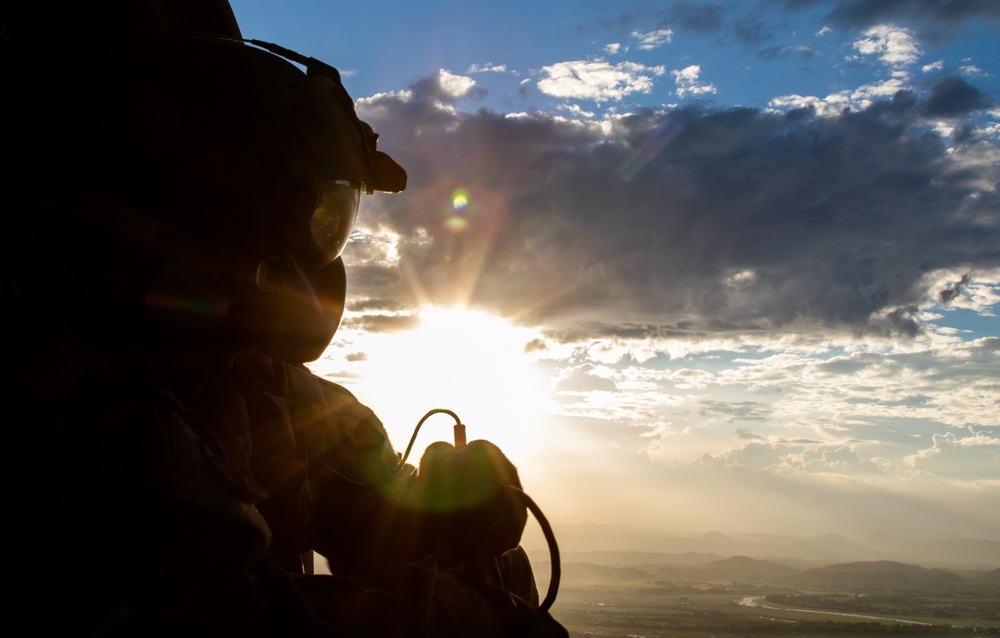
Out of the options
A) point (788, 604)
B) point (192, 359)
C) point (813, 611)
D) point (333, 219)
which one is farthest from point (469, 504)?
point (788, 604)

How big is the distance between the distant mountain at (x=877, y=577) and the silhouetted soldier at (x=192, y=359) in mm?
173568

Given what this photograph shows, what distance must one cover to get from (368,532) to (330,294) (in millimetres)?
1059

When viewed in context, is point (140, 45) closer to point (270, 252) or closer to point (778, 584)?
point (270, 252)

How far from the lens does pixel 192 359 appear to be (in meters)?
1.96

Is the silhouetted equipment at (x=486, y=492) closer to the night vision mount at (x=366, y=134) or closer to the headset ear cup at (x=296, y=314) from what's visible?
the headset ear cup at (x=296, y=314)

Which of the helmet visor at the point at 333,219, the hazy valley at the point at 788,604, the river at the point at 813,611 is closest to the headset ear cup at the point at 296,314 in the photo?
the helmet visor at the point at 333,219

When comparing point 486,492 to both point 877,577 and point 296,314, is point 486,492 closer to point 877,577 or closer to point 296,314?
point 296,314

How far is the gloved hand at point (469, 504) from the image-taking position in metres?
2.37

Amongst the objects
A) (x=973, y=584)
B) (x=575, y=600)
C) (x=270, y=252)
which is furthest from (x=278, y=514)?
(x=973, y=584)

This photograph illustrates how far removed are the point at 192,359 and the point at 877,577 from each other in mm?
197466

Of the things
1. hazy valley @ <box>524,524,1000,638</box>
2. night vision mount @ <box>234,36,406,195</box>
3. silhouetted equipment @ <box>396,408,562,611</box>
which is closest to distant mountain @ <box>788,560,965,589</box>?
hazy valley @ <box>524,524,1000,638</box>

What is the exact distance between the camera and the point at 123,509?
1.25 metres

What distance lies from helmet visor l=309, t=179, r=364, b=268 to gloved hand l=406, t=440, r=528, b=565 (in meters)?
0.93

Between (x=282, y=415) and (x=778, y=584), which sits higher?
(x=282, y=415)
